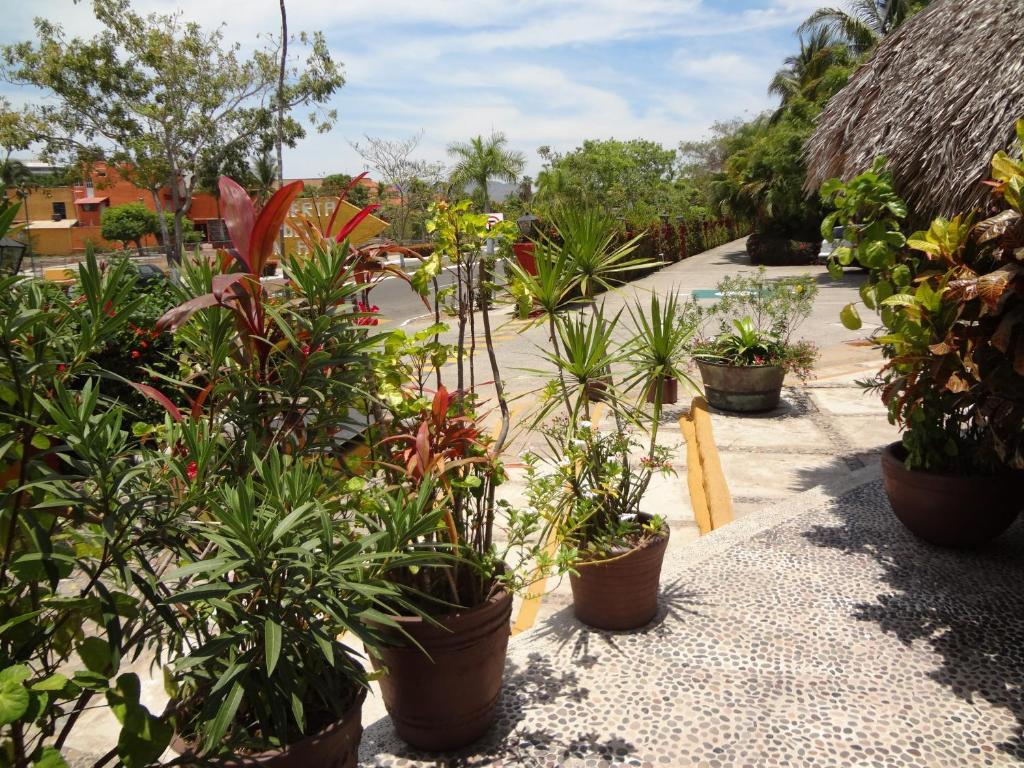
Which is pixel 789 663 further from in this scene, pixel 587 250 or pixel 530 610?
pixel 587 250

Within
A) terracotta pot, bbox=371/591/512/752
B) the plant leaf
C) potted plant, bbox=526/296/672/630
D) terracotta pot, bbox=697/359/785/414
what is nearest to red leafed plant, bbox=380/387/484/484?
terracotta pot, bbox=371/591/512/752

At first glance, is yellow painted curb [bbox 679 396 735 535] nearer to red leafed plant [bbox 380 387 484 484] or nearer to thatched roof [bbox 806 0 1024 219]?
thatched roof [bbox 806 0 1024 219]

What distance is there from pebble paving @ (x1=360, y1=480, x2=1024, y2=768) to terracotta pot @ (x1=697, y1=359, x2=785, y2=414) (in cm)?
317

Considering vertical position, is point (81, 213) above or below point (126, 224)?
above

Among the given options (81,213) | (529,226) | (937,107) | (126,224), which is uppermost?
(81,213)

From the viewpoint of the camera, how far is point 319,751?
5.92 ft

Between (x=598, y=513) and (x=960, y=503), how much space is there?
1.81 metres

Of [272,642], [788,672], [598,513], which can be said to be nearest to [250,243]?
[272,642]

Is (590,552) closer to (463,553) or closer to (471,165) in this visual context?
(463,553)

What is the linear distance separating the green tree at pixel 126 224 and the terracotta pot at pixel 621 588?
49.0 meters

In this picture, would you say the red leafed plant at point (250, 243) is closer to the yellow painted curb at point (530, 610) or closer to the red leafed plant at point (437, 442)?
the red leafed plant at point (437, 442)

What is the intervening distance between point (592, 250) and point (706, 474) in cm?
283

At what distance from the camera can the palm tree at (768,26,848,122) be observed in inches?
1119

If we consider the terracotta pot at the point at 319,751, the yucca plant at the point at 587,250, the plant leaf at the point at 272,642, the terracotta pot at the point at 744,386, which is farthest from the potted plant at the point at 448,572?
the terracotta pot at the point at 744,386
